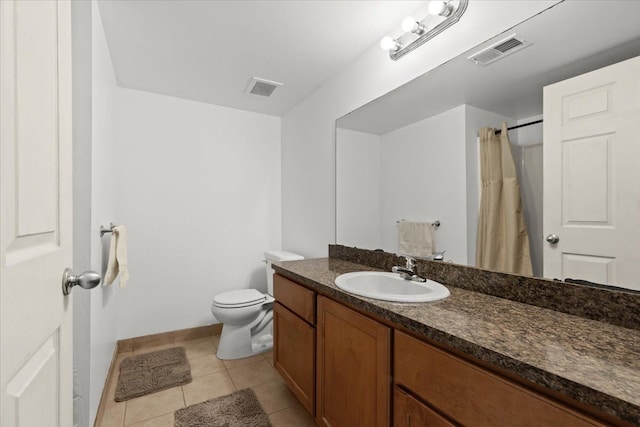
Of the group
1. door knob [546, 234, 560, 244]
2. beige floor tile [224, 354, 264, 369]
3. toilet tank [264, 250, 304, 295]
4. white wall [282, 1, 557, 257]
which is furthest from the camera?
toilet tank [264, 250, 304, 295]

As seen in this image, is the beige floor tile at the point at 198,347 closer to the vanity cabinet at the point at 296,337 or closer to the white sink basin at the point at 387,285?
the vanity cabinet at the point at 296,337

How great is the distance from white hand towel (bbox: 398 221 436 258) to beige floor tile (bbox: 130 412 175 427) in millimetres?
1612

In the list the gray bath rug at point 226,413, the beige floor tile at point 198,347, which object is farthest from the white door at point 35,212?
the beige floor tile at point 198,347

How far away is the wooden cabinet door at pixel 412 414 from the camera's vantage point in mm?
830

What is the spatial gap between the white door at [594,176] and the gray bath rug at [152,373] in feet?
7.58

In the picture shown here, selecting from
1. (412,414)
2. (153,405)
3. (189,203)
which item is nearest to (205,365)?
(153,405)

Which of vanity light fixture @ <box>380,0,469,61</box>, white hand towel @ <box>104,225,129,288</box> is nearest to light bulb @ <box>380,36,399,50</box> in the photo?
vanity light fixture @ <box>380,0,469,61</box>

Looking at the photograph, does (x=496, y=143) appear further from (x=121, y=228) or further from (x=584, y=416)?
(x=121, y=228)

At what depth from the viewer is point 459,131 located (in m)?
1.41

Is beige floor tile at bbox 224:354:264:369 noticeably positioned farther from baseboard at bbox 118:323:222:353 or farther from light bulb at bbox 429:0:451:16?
light bulb at bbox 429:0:451:16

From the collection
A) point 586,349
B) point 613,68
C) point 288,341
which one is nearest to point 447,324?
point 586,349

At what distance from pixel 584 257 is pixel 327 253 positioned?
164cm

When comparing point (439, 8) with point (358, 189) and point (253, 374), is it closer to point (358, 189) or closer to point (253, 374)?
point (358, 189)

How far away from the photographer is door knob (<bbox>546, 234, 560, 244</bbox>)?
1.06 meters
